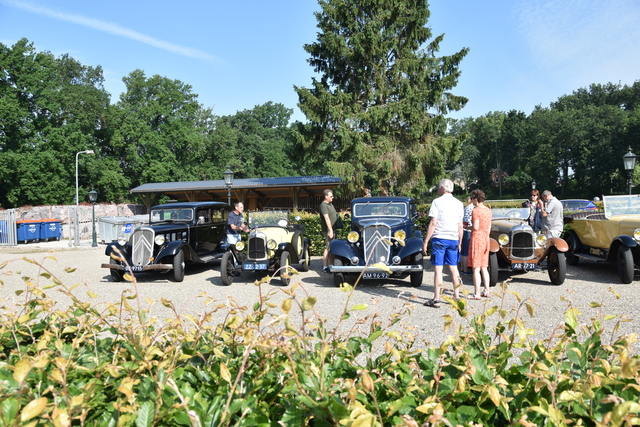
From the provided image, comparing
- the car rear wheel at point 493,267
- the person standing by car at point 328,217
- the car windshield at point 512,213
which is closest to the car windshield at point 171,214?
the person standing by car at point 328,217

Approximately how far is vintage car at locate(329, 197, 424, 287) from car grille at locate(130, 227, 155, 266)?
4207mm

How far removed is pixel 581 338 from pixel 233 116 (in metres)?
67.0

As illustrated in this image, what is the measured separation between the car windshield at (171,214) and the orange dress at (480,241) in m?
7.12

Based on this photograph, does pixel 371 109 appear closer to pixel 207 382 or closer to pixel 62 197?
pixel 207 382

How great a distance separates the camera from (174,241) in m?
9.70

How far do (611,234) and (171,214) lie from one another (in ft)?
33.3

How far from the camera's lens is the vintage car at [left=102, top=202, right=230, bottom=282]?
9.24 metres

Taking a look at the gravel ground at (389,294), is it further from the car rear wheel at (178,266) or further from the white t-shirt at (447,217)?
the white t-shirt at (447,217)

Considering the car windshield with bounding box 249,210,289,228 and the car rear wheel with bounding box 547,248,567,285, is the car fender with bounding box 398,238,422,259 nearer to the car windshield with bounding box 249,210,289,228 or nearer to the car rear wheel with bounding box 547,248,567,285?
the car rear wheel with bounding box 547,248,567,285

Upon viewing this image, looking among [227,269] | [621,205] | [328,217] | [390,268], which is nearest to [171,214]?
[227,269]

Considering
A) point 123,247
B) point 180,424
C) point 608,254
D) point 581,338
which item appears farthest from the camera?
point 123,247

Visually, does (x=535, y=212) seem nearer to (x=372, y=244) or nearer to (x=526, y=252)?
(x=526, y=252)

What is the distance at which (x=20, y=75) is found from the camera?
33.7 metres

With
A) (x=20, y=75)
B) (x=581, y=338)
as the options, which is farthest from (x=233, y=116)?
(x=581, y=338)
